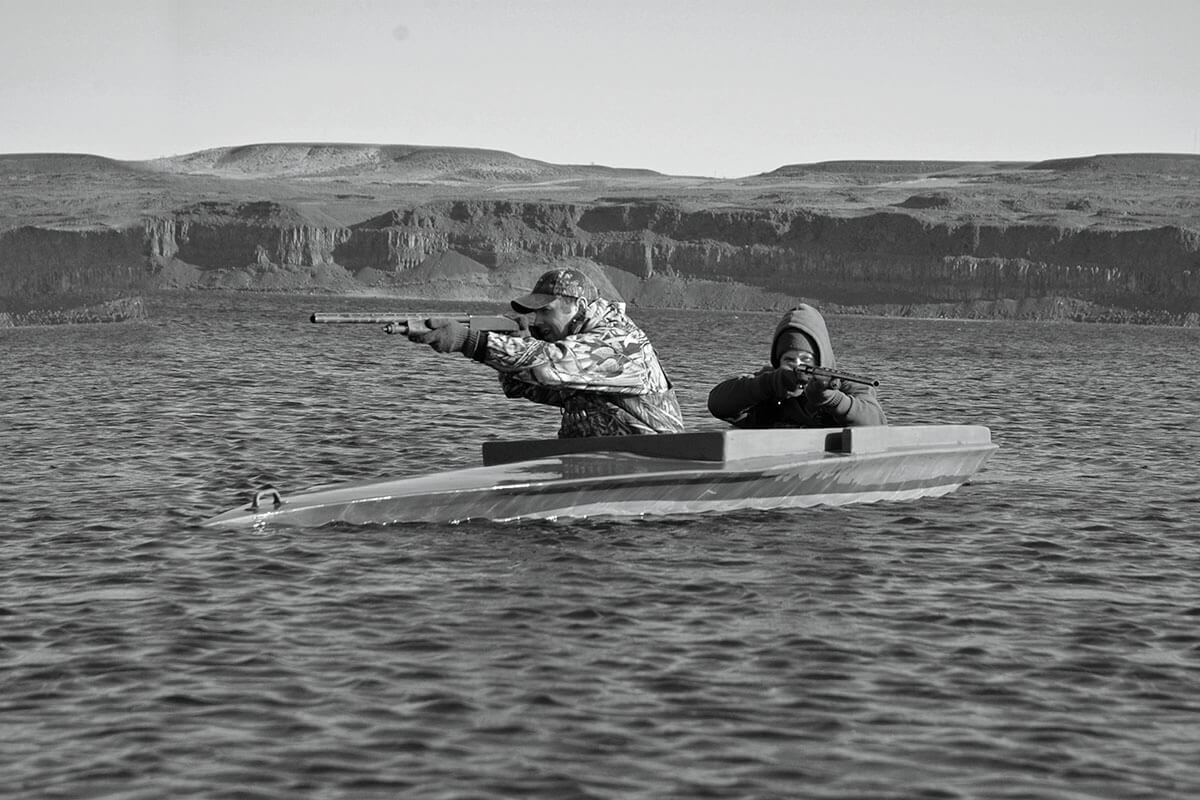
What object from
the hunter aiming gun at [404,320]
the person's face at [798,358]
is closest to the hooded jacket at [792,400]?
the person's face at [798,358]

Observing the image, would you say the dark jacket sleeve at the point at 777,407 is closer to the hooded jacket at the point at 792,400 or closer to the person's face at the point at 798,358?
the hooded jacket at the point at 792,400

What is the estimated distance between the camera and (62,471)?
2116cm

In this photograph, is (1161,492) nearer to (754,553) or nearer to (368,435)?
(754,553)

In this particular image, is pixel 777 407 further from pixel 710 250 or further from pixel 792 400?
pixel 710 250

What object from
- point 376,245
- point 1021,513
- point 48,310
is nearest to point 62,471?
point 1021,513

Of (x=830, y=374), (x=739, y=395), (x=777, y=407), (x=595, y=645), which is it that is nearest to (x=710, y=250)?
(x=777, y=407)

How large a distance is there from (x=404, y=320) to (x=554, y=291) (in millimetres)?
1670

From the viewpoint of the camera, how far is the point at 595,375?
15852 mm

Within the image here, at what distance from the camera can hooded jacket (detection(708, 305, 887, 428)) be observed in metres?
17.4

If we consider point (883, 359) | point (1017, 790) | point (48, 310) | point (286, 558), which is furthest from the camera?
point (48, 310)

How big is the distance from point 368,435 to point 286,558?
13.0 metres

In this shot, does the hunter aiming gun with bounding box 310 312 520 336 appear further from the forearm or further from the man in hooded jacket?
the forearm

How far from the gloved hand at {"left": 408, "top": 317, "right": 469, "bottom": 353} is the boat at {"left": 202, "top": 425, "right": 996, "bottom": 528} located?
5.40 feet

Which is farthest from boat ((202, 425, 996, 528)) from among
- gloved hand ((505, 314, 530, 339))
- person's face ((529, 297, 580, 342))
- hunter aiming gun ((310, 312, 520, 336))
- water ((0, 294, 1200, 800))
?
hunter aiming gun ((310, 312, 520, 336))
